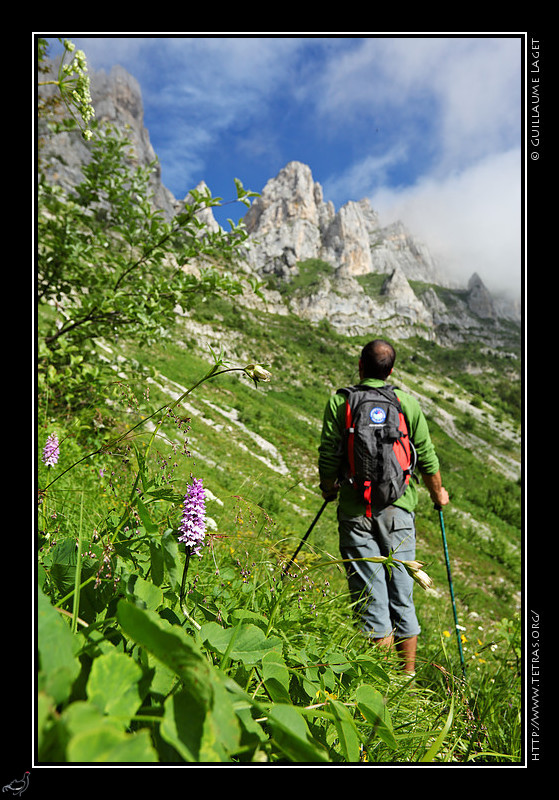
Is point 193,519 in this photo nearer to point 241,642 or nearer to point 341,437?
point 241,642

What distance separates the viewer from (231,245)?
386 cm

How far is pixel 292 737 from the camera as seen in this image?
73cm

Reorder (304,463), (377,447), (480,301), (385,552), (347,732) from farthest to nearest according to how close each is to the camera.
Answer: (480,301)
(304,463)
(385,552)
(377,447)
(347,732)

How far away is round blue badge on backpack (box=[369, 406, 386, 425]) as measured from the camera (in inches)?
142

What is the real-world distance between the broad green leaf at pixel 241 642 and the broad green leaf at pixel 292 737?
304mm

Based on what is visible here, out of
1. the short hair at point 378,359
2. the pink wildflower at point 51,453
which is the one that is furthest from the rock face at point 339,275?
the pink wildflower at point 51,453

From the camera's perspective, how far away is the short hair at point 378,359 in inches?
153

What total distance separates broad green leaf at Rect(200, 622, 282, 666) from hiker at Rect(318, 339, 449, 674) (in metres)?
2.52

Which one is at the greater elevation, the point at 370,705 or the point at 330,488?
the point at 330,488

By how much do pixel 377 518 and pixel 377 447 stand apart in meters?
0.66

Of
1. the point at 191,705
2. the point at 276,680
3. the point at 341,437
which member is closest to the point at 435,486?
the point at 341,437

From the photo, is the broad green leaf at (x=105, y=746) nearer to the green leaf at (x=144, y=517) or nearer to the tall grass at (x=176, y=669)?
the tall grass at (x=176, y=669)
